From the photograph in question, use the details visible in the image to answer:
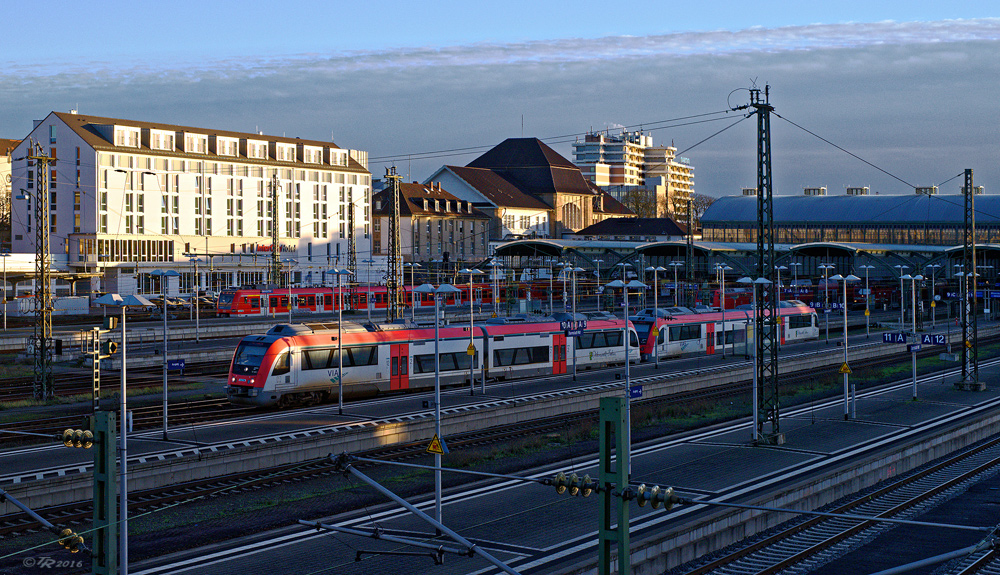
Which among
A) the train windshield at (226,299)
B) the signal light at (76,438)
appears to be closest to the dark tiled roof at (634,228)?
the train windshield at (226,299)

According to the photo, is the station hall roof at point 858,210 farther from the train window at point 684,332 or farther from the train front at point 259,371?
the train front at point 259,371

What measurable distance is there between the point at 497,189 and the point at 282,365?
4374 inches

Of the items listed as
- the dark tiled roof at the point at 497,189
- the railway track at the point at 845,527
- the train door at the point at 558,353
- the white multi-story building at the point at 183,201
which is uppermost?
the dark tiled roof at the point at 497,189

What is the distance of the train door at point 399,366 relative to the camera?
37.2 meters

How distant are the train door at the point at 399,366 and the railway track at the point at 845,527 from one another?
18211mm

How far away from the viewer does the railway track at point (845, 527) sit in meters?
18.0

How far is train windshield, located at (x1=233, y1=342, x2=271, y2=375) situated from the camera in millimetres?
33469

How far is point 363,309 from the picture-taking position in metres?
78.9

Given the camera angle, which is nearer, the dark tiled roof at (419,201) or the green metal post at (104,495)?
the green metal post at (104,495)

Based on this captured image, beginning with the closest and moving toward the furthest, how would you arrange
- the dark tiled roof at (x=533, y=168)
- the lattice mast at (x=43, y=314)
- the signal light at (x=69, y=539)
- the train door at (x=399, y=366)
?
1. the signal light at (x=69, y=539)
2. the lattice mast at (x=43, y=314)
3. the train door at (x=399, y=366)
4. the dark tiled roof at (x=533, y=168)

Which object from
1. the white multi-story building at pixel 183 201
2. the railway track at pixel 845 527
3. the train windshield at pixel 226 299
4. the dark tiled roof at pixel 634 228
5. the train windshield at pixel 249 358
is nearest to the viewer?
the railway track at pixel 845 527

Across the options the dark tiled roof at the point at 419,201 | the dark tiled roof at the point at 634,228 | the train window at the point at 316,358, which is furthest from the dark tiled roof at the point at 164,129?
the train window at the point at 316,358

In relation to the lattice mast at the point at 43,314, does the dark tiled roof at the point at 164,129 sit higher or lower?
higher

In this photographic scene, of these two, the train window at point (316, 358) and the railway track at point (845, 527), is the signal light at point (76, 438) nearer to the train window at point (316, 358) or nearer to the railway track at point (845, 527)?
the railway track at point (845, 527)
